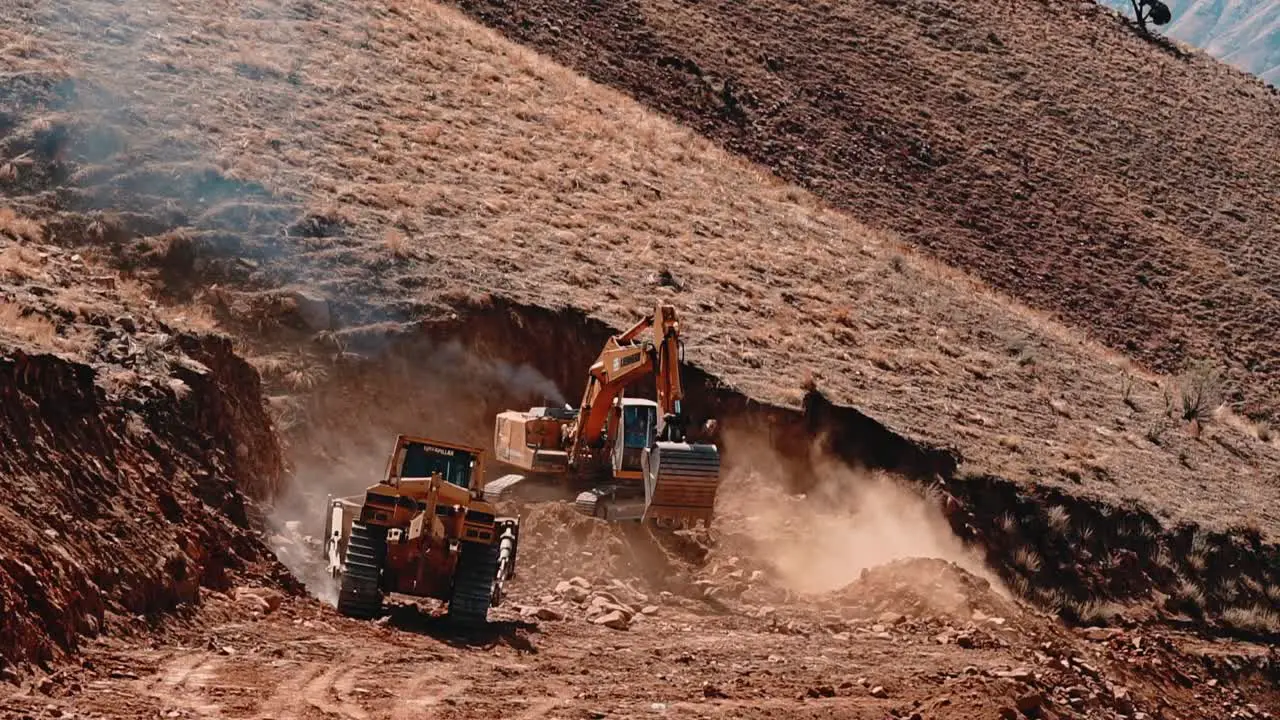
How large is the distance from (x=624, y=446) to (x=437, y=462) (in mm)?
5840

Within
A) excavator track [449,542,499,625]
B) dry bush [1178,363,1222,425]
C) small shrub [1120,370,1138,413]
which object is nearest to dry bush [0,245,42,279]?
excavator track [449,542,499,625]

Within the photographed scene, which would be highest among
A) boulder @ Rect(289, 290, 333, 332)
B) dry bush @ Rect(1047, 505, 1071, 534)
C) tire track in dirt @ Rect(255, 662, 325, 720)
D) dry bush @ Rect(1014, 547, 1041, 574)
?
boulder @ Rect(289, 290, 333, 332)

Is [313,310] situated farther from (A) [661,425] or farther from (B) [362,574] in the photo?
(B) [362,574]

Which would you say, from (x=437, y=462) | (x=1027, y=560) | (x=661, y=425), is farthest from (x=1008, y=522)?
(x=437, y=462)

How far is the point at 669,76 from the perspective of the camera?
5766 cm

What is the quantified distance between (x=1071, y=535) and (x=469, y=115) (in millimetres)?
20817

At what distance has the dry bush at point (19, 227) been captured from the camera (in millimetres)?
29406

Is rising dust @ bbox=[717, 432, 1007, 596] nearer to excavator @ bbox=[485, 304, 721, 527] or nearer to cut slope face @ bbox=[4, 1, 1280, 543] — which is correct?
cut slope face @ bbox=[4, 1, 1280, 543]

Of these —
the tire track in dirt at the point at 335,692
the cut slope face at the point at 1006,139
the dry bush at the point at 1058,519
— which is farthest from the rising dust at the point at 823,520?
the cut slope face at the point at 1006,139

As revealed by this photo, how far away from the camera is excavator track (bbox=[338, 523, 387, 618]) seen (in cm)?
1950

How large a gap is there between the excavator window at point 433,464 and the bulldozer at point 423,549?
518 millimetres

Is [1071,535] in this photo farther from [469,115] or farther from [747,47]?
[747,47]

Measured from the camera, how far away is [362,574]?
19484 mm

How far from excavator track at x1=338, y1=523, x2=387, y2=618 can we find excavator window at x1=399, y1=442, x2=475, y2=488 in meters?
1.40
